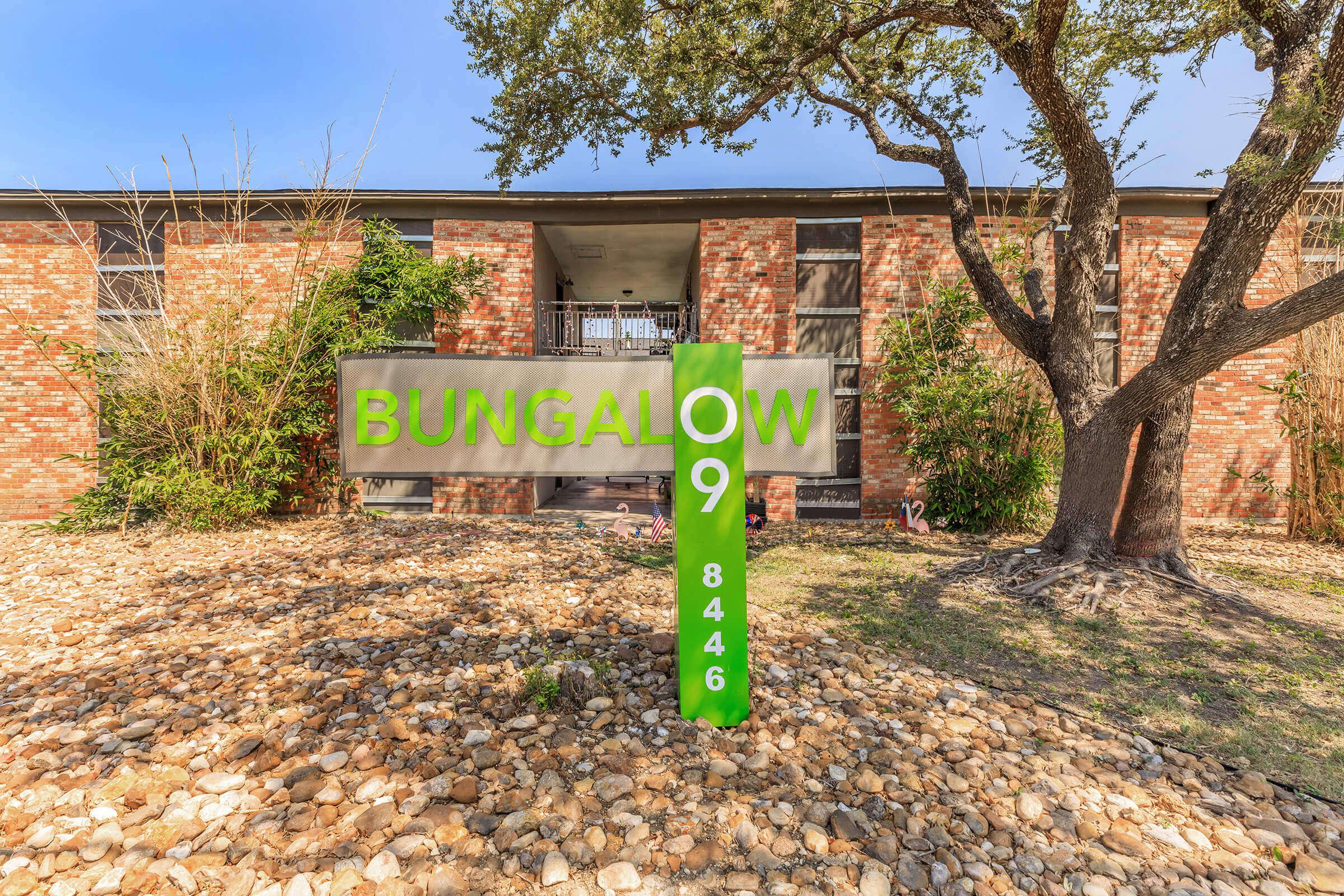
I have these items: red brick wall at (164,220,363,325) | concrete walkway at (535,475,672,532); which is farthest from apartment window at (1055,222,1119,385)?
red brick wall at (164,220,363,325)

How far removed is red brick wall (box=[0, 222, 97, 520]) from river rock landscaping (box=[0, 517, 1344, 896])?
5.75 m

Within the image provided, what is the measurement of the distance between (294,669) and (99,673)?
900 mm

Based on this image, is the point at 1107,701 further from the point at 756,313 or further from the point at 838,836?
the point at 756,313

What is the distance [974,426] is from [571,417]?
5.44 meters

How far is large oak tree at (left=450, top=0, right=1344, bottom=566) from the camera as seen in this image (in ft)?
12.0

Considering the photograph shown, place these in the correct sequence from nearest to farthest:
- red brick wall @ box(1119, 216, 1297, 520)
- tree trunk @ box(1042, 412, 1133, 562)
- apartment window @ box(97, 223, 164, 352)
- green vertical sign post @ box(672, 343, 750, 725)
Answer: green vertical sign post @ box(672, 343, 750, 725), tree trunk @ box(1042, 412, 1133, 562), red brick wall @ box(1119, 216, 1297, 520), apartment window @ box(97, 223, 164, 352)

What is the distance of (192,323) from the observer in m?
5.70

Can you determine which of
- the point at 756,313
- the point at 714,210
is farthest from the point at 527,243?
the point at 756,313

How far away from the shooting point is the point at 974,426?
6207 mm

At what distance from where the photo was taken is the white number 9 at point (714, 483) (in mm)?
2246

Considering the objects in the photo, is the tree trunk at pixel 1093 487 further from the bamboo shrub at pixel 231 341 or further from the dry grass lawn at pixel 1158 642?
the bamboo shrub at pixel 231 341

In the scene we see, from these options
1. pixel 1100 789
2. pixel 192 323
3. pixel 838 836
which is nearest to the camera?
pixel 838 836

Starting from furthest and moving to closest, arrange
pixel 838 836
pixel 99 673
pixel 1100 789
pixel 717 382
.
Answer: pixel 99 673, pixel 717 382, pixel 1100 789, pixel 838 836

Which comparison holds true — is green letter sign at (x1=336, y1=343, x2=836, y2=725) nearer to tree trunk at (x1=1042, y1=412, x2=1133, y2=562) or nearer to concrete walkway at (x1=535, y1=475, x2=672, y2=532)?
tree trunk at (x1=1042, y1=412, x2=1133, y2=562)
